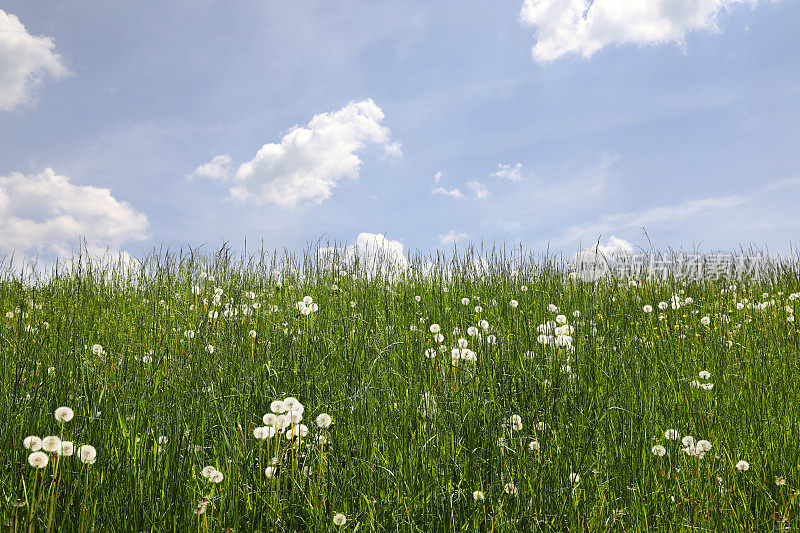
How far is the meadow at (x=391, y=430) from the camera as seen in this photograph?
213cm

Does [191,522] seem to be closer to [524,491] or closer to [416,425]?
[416,425]

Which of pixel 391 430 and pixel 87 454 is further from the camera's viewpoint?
pixel 391 430

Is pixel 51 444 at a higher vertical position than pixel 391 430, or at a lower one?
higher

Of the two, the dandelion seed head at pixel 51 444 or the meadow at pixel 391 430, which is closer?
the dandelion seed head at pixel 51 444

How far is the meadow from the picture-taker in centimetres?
213

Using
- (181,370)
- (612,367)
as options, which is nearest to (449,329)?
(612,367)

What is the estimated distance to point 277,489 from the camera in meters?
2.04

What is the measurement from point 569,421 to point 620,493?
0.56 m

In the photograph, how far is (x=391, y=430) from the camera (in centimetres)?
271

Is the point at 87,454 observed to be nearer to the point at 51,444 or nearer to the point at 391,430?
the point at 51,444

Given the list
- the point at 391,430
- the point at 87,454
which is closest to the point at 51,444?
the point at 87,454

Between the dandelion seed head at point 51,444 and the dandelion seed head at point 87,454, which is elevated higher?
the dandelion seed head at point 51,444

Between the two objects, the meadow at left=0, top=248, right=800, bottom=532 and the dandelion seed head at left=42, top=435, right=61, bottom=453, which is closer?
the dandelion seed head at left=42, top=435, right=61, bottom=453

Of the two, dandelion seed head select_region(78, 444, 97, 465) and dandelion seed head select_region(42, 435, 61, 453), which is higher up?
dandelion seed head select_region(42, 435, 61, 453)
